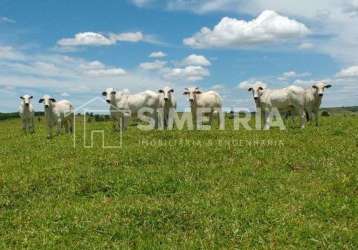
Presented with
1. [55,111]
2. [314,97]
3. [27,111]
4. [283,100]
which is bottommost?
[55,111]

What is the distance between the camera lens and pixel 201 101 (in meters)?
35.2

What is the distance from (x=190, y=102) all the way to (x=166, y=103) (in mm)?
1777

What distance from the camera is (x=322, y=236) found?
419 inches

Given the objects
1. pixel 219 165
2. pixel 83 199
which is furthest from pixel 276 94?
pixel 83 199

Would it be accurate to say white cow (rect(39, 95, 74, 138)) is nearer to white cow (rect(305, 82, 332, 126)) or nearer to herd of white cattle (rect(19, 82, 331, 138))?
herd of white cattle (rect(19, 82, 331, 138))

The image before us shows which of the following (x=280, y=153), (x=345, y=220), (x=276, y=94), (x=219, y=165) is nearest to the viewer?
(x=345, y=220)

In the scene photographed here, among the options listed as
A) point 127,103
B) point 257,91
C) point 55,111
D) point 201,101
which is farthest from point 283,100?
point 55,111

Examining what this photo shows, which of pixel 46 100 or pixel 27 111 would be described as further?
pixel 27 111

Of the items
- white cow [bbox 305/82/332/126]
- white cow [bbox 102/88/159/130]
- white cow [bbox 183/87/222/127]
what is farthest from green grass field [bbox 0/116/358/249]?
white cow [bbox 183/87/222/127]

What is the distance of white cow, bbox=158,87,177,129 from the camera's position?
34000mm

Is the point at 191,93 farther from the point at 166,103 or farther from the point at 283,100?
the point at 283,100

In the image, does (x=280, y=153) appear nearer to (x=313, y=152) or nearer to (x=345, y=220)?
(x=313, y=152)

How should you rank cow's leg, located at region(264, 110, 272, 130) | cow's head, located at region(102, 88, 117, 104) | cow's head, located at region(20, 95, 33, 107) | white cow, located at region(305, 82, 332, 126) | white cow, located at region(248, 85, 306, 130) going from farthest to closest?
cow's head, located at region(20, 95, 33, 107) → cow's head, located at region(102, 88, 117, 104) → white cow, located at region(305, 82, 332, 126) → white cow, located at region(248, 85, 306, 130) → cow's leg, located at region(264, 110, 272, 130)

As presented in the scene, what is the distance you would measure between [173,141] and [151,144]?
4.79 feet
